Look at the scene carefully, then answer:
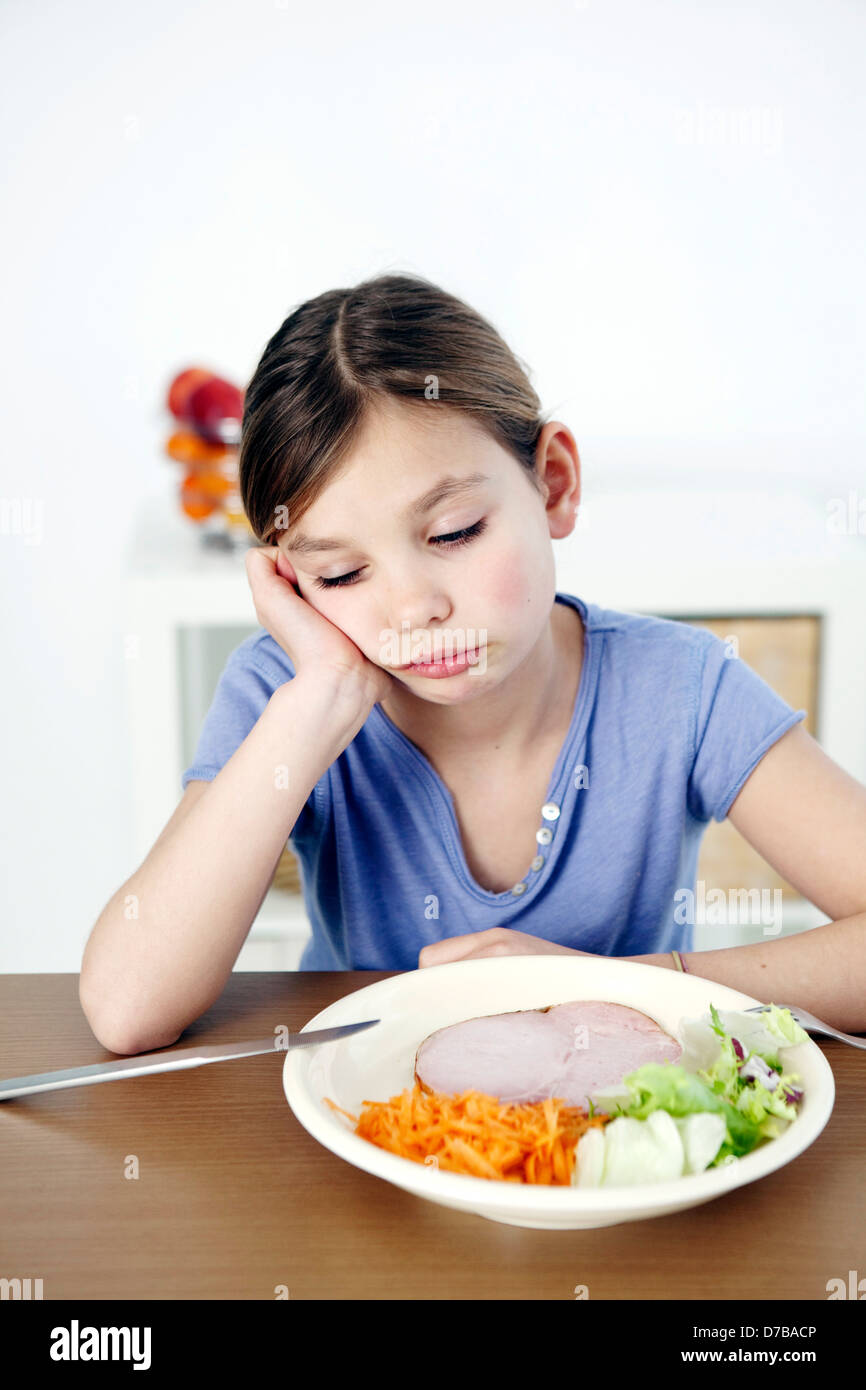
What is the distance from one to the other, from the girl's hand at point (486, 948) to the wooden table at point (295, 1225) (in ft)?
0.60

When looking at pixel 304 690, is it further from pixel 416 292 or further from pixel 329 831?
pixel 416 292

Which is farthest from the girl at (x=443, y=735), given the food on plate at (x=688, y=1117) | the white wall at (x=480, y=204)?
the white wall at (x=480, y=204)

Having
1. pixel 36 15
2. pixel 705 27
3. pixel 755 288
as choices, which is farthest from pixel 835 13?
pixel 36 15

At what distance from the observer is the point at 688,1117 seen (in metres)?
0.66

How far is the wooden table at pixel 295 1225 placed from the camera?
24.7 inches

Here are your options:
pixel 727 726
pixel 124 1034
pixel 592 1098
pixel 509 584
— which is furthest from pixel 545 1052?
pixel 727 726

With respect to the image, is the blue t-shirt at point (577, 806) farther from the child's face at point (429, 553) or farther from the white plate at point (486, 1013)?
the white plate at point (486, 1013)

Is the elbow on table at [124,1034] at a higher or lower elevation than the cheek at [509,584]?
lower

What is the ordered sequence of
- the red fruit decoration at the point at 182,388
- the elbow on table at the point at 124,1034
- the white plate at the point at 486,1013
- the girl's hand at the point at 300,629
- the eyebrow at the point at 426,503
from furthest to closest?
the red fruit decoration at the point at 182,388 < the girl's hand at the point at 300,629 < the eyebrow at the point at 426,503 < the elbow on table at the point at 124,1034 < the white plate at the point at 486,1013

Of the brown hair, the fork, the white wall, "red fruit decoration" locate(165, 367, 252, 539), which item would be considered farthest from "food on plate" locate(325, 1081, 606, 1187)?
the white wall

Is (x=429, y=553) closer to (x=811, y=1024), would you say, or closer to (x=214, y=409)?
(x=811, y=1024)

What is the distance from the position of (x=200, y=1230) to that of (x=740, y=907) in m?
1.78

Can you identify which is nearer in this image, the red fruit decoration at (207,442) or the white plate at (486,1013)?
the white plate at (486,1013)

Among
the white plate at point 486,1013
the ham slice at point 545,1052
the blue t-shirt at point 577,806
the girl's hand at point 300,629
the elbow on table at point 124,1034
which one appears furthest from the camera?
the blue t-shirt at point 577,806
